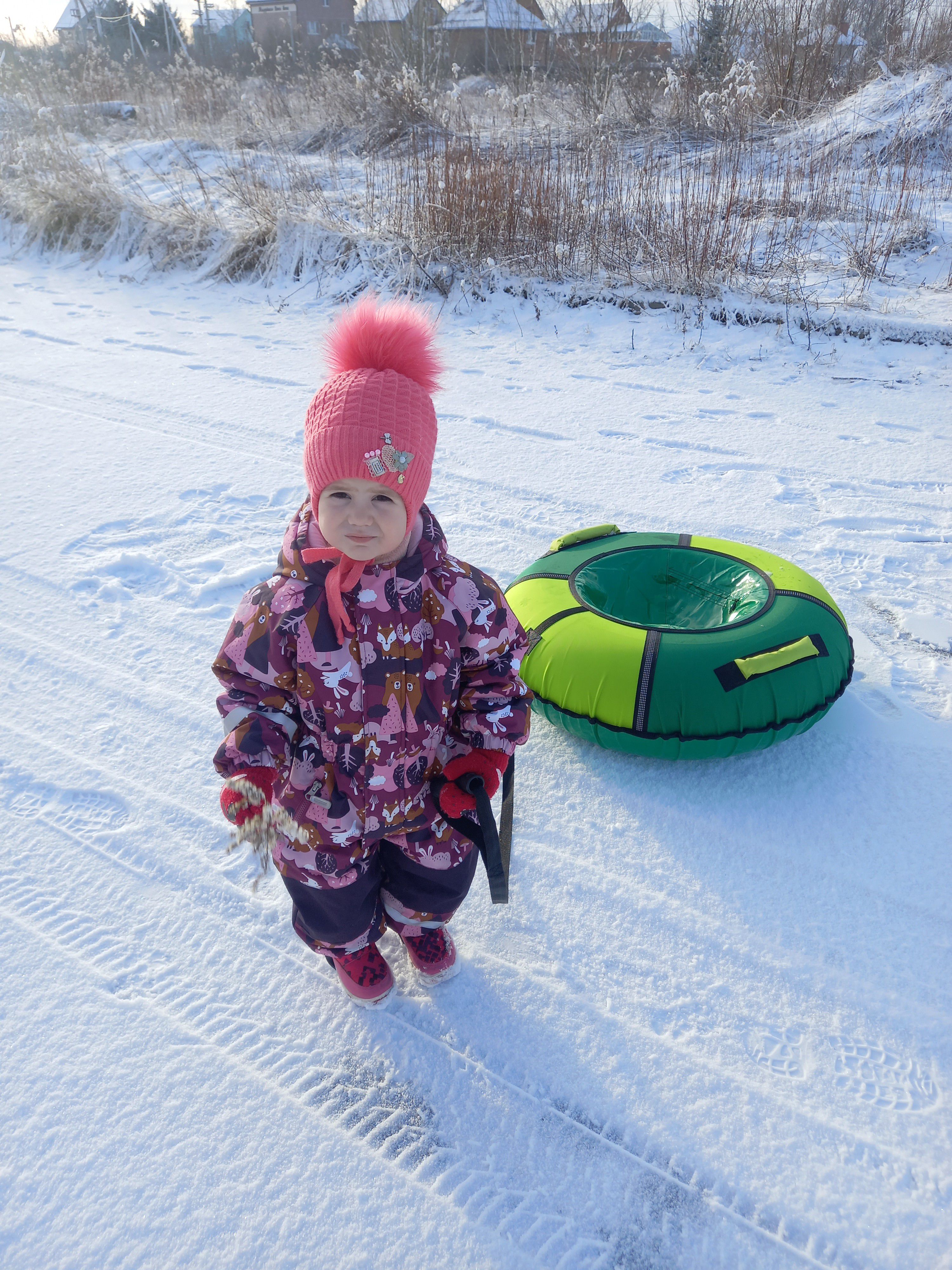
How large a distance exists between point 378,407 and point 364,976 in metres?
1.11

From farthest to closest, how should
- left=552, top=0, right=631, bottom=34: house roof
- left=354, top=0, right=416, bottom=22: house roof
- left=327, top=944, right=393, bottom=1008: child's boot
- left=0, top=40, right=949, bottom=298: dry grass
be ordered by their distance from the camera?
left=354, top=0, right=416, bottom=22: house roof
left=552, top=0, right=631, bottom=34: house roof
left=0, top=40, right=949, bottom=298: dry grass
left=327, top=944, right=393, bottom=1008: child's boot

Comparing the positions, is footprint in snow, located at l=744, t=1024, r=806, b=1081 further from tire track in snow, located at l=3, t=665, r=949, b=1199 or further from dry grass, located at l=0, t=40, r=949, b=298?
dry grass, located at l=0, t=40, r=949, b=298

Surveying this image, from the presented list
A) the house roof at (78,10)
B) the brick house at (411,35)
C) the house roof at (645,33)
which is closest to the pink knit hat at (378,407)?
the brick house at (411,35)

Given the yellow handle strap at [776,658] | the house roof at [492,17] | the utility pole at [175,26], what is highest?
the utility pole at [175,26]

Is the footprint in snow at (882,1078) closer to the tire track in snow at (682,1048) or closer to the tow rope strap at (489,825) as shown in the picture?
the tire track in snow at (682,1048)

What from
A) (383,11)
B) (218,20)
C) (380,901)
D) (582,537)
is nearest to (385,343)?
(380,901)

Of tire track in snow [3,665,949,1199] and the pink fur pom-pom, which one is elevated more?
the pink fur pom-pom

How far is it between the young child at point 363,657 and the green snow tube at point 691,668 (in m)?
0.42

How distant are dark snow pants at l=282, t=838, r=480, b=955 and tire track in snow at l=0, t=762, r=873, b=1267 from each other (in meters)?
0.17

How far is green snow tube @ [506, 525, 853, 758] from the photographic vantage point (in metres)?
2.12

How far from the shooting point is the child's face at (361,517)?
1350 millimetres

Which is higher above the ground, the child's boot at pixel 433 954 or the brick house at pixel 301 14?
the brick house at pixel 301 14

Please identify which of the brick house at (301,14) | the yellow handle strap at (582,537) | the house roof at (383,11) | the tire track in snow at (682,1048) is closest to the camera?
the tire track in snow at (682,1048)

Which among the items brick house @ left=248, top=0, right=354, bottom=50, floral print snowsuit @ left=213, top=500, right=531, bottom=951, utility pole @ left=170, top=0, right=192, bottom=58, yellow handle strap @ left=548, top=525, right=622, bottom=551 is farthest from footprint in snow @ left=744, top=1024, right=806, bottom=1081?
brick house @ left=248, top=0, right=354, bottom=50
